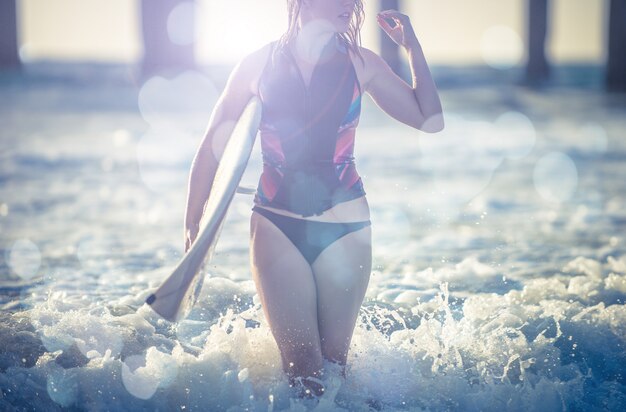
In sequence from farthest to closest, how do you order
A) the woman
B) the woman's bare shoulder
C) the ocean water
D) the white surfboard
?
the ocean water → the woman's bare shoulder → the woman → the white surfboard

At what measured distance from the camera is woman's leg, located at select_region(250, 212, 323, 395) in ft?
10.1

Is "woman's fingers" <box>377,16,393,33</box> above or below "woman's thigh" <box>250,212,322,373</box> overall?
above

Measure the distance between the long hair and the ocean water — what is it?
1.22 meters

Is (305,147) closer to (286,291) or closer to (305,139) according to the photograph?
(305,139)

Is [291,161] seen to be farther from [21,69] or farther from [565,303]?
[21,69]

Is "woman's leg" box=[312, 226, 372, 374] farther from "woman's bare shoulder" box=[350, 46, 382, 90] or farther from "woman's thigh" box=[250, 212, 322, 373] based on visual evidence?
"woman's bare shoulder" box=[350, 46, 382, 90]

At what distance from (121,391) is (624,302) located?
2.79 metres

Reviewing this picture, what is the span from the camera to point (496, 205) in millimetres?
9055

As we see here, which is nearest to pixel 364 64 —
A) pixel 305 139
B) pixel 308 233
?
pixel 305 139

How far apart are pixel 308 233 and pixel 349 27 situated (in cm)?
77

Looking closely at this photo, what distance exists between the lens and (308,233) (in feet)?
10.2

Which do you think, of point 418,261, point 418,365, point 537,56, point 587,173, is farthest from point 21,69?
point 418,365

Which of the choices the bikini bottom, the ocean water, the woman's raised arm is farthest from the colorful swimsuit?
the ocean water

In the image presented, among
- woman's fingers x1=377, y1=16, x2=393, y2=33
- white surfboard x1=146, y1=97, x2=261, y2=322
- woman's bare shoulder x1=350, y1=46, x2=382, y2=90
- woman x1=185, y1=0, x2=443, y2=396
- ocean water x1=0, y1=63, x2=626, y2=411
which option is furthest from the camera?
ocean water x1=0, y1=63, x2=626, y2=411
